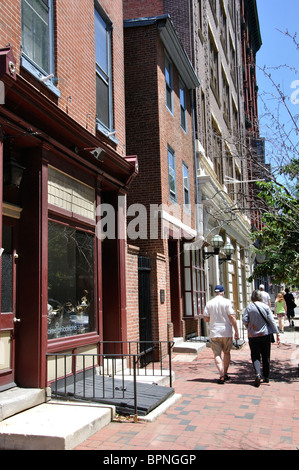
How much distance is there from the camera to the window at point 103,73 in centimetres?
914

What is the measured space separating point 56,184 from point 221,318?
3.98 m

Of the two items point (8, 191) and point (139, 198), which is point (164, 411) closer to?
point (8, 191)

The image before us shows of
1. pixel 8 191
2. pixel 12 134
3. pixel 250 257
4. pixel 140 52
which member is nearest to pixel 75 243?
pixel 8 191

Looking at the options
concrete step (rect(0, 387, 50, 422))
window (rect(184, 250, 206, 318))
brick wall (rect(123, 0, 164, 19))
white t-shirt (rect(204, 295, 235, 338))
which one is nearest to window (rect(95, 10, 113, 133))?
white t-shirt (rect(204, 295, 235, 338))

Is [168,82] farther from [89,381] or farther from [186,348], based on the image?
[89,381]

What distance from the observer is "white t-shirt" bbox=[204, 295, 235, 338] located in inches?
Result: 342

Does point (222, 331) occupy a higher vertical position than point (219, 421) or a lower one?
higher

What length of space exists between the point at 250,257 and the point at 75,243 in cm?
2427

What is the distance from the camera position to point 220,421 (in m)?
6.03

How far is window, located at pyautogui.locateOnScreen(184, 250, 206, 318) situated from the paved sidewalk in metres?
4.98

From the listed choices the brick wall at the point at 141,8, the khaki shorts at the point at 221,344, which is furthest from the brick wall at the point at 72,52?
the brick wall at the point at 141,8

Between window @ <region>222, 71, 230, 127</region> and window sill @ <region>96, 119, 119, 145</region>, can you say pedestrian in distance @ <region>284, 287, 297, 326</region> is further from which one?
window sill @ <region>96, 119, 119, 145</region>
